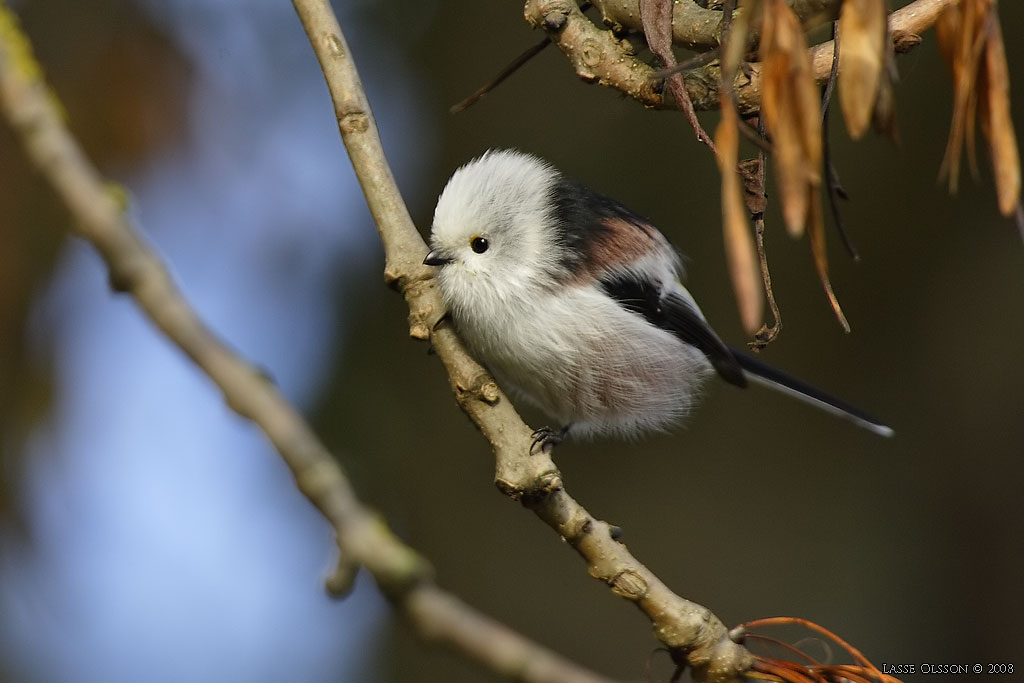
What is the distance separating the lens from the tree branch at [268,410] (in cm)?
58

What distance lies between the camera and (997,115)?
1.07 meters

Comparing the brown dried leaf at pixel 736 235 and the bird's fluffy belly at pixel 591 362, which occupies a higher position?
the bird's fluffy belly at pixel 591 362

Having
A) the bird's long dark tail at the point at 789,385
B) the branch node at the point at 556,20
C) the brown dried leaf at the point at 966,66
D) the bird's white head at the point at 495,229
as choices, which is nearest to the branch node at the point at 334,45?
the branch node at the point at 556,20

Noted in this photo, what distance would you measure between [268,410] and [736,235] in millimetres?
465

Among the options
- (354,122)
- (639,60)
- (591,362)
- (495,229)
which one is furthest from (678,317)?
(354,122)

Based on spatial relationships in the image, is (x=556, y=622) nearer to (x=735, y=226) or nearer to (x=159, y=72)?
(x=159, y=72)

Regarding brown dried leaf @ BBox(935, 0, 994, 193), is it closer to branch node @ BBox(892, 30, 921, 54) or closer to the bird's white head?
branch node @ BBox(892, 30, 921, 54)

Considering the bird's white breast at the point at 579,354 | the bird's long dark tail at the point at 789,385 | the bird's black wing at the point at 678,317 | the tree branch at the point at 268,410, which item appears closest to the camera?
the tree branch at the point at 268,410

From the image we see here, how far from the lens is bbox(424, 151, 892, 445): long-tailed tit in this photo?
2209mm

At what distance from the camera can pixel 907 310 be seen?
3.72 m

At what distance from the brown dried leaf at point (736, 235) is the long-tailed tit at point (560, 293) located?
1127 millimetres

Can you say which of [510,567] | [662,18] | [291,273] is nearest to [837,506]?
[510,567]

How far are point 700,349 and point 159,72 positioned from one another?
6.88ft

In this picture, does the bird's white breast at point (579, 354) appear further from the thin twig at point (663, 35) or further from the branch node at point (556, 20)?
the thin twig at point (663, 35)
